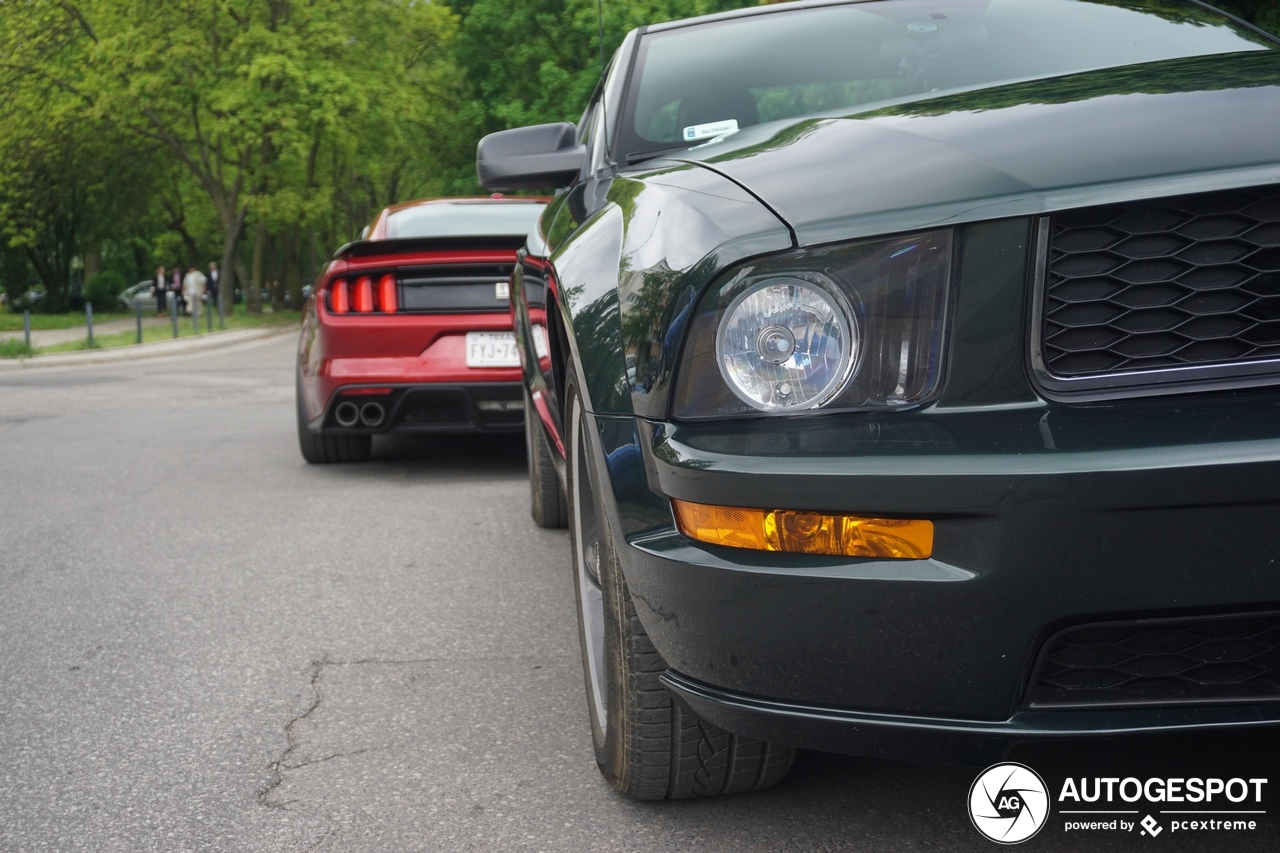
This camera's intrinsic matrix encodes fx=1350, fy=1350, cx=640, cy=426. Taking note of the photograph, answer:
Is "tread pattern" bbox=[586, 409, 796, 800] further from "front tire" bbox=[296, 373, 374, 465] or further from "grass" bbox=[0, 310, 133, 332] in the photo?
"grass" bbox=[0, 310, 133, 332]

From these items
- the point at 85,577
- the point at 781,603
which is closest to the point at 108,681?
the point at 85,577

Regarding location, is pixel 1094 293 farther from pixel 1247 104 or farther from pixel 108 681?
pixel 108 681

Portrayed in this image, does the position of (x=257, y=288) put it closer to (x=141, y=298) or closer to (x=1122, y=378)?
(x=141, y=298)

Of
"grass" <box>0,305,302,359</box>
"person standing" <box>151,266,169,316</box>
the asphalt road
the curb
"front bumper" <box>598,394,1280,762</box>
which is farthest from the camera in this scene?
"person standing" <box>151,266,169,316</box>

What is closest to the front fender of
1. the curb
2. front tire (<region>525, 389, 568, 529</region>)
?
front tire (<region>525, 389, 568, 529</region>)

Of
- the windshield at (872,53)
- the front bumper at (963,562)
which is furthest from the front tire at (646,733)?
the windshield at (872,53)

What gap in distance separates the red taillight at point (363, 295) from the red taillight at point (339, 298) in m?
0.03

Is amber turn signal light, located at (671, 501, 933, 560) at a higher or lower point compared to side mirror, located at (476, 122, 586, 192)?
lower

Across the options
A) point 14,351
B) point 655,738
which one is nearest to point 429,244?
point 655,738

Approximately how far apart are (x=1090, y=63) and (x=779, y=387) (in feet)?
5.38

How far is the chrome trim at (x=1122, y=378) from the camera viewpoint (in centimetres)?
174

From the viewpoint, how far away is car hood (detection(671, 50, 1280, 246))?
178 centimetres

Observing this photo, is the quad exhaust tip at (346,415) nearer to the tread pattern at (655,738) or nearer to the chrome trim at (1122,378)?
the tread pattern at (655,738)

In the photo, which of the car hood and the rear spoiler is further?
the rear spoiler
